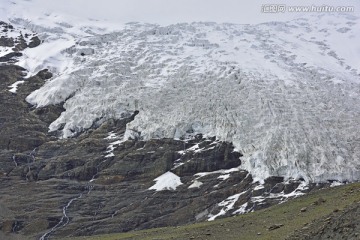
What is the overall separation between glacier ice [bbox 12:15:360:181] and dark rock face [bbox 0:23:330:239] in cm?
222

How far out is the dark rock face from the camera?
5984 cm

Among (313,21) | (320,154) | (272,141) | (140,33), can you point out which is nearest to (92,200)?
(272,141)

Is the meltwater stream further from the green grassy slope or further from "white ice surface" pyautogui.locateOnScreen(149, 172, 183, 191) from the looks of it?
the green grassy slope

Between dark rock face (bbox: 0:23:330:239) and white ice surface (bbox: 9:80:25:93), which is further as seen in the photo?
white ice surface (bbox: 9:80:25:93)

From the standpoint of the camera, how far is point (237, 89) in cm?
7744

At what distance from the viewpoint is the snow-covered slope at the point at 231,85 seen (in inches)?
2564

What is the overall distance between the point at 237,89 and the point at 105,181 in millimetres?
23496

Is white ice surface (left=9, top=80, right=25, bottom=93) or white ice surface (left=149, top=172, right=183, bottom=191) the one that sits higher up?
white ice surface (left=9, top=80, right=25, bottom=93)

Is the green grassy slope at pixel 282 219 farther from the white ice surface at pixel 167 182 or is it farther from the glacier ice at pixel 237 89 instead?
the white ice surface at pixel 167 182

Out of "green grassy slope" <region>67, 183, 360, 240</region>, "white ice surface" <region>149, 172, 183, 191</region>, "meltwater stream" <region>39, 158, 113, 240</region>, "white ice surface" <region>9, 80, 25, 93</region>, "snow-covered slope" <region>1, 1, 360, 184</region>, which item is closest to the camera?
"green grassy slope" <region>67, 183, 360, 240</region>

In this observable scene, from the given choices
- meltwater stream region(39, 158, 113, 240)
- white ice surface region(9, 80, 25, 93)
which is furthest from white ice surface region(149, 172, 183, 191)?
white ice surface region(9, 80, 25, 93)

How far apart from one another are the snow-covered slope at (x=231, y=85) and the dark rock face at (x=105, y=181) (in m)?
2.28

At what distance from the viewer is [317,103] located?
241 ft

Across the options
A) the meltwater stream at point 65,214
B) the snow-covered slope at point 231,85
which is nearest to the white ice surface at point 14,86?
the snow-covered slope at point 231,85
